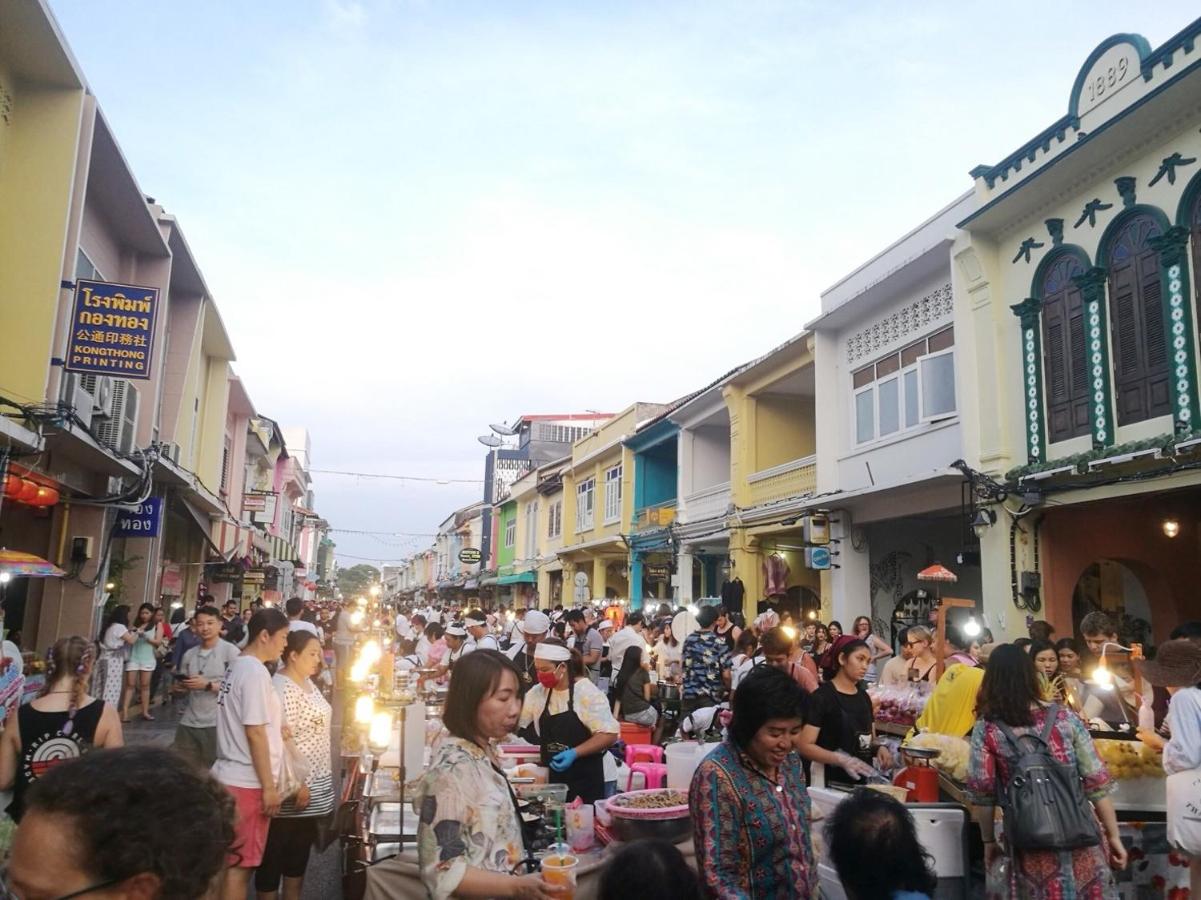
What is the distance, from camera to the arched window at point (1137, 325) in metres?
9.78

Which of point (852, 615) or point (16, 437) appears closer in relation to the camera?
point (16, 437)

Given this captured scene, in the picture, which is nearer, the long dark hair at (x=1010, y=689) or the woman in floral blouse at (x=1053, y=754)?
the woman in floral blouse at (x=1053, y=754)

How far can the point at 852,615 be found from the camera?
603 inches

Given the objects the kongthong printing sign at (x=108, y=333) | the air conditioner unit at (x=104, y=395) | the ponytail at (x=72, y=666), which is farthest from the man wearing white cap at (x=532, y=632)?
the air conditioner unit at (x=104, y=395)

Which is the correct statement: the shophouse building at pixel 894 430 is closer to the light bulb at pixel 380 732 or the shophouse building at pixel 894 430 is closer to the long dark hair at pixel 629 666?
the long dark hair at pixel 629 666

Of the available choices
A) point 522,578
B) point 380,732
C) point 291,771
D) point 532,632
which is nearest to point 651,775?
point 380,732

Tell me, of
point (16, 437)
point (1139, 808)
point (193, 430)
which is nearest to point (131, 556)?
point (193, 430)

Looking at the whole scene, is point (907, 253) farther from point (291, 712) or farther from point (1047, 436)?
point (291, 712)

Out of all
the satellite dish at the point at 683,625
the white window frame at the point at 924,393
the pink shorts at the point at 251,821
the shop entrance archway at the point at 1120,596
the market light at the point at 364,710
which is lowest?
the pink shorts at the point at 251,821

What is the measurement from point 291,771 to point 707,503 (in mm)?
17098

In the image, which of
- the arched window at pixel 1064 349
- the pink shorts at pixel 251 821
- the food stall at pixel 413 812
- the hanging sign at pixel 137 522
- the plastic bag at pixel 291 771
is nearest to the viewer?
the food stall at pixel 413 812

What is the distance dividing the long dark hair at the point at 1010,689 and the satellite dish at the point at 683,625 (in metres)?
9.97

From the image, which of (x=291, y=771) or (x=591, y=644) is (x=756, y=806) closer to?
(x=291, y=771)

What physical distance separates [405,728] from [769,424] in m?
15.6
